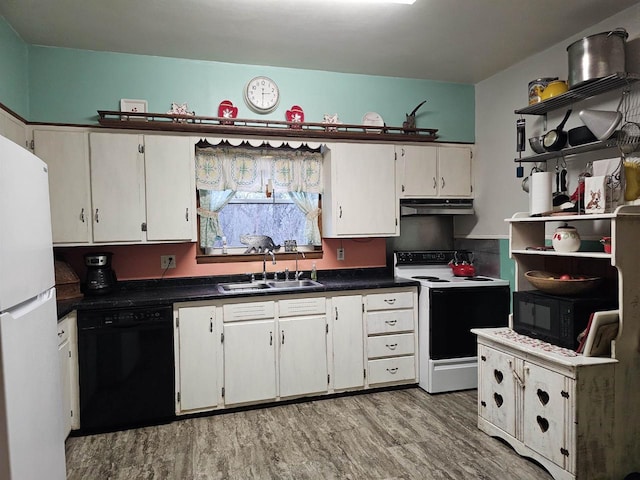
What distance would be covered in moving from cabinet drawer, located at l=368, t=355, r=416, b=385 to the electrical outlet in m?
1.81

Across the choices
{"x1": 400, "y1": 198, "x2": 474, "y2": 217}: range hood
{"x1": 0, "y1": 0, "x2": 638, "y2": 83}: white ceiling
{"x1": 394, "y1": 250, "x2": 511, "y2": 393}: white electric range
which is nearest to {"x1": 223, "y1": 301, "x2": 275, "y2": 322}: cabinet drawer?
{"x1": 394, "y1": 250, "x2": 511, "y2": 393}: white electric range

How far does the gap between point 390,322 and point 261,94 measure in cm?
217

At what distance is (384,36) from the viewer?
306cm

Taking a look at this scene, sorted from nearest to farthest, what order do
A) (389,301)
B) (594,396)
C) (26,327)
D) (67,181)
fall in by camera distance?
(26,327) → (594,396) → (67,181) → (389,301)

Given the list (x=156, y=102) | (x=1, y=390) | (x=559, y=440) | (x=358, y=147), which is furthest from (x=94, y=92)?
(x=559, y=440)

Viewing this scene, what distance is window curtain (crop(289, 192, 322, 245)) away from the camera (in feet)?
12.6

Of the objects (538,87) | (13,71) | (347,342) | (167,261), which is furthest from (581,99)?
(13,71)

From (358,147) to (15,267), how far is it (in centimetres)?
285

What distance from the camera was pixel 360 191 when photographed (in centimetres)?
371

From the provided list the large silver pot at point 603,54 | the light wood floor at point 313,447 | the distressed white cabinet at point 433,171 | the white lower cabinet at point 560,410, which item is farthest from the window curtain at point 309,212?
the large silver pot at point 603,54

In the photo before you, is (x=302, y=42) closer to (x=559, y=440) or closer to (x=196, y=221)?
(x=196, y=221)

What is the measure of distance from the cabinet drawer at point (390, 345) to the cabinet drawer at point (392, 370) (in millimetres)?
49

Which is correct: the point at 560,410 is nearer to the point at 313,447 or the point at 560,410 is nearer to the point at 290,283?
the point at 313,447

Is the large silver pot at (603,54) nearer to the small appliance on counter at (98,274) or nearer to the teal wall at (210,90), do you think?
the teal wall at (210,90)
